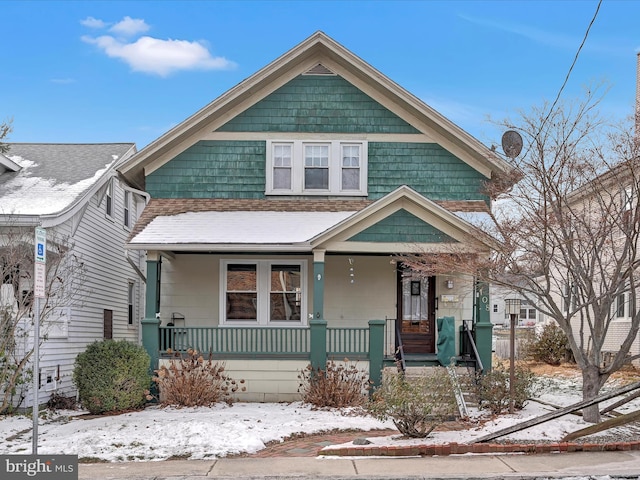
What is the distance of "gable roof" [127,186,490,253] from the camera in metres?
15.3

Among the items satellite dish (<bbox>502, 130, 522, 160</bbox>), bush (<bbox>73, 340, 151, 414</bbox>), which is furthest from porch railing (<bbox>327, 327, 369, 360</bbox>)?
satellite dish (<bbox>502, 130, 522, 160</bbox>)

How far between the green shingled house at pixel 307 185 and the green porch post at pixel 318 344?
1.12 metres

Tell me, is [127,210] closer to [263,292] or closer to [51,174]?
[51,174]

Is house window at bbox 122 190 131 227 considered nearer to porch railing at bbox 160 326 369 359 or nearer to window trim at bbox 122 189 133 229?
window trim at bbox 122 189 133 229

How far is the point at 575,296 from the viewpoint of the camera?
11.9 m

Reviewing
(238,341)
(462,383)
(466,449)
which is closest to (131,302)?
(238,341)

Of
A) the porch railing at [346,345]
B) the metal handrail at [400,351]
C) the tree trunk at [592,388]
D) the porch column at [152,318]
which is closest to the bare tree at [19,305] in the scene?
the porch column at [152,318]

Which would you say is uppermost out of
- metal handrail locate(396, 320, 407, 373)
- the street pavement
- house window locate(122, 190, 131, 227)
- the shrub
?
house window locate(122, 190, 131, 227)

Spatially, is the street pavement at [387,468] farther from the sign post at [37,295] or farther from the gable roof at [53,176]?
the gable roof at [53,176]

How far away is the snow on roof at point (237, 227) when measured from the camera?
15.6 metres

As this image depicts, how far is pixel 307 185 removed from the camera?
17844 millimetres

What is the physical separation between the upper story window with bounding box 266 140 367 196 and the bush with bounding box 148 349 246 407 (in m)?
4.82

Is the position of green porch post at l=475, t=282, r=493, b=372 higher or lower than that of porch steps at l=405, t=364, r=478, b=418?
higher

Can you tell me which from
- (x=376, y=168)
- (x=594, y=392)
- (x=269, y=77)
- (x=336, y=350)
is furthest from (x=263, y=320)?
(x=594, y=392)
